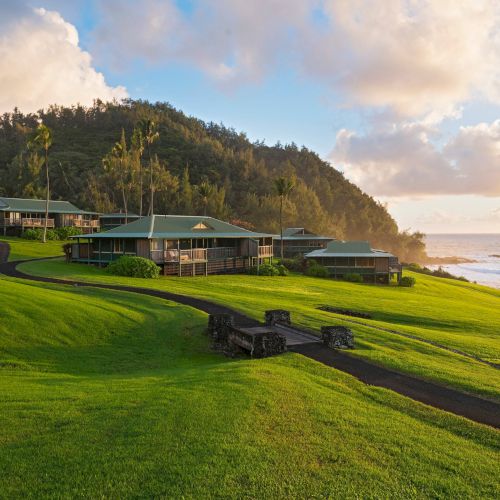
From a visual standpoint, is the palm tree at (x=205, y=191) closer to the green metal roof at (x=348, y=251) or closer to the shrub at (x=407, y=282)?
the green metal roof at (x=348, y=251)

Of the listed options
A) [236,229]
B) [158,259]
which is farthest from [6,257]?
[236,229]

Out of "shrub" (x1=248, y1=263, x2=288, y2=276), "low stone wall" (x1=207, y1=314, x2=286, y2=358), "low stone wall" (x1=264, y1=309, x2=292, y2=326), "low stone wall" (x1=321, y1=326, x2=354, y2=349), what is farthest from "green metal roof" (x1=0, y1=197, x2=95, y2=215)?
"low stone wall" (x1=321, y1=326, x2=354, y2=349)

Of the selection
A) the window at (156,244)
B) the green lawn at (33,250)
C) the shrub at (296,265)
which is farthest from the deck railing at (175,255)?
the shrub at (296,265)

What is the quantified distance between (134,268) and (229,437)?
1117 inches

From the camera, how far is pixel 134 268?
34.5 metres

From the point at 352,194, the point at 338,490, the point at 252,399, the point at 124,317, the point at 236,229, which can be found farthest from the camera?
the point at 352,194

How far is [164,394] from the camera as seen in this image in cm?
991

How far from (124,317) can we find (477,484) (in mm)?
15528

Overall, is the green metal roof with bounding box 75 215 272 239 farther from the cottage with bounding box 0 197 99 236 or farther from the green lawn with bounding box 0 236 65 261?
the cottage with bounding box 0 197 99 236

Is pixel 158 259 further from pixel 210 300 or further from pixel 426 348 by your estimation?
pixel 426 348

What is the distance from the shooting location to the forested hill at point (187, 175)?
95812 mm

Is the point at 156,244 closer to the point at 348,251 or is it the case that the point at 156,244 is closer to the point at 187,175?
the point at 348,251

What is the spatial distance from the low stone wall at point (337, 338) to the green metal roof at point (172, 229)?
25353 mm

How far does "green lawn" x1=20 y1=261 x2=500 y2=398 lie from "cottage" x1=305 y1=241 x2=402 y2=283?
4233 mm
